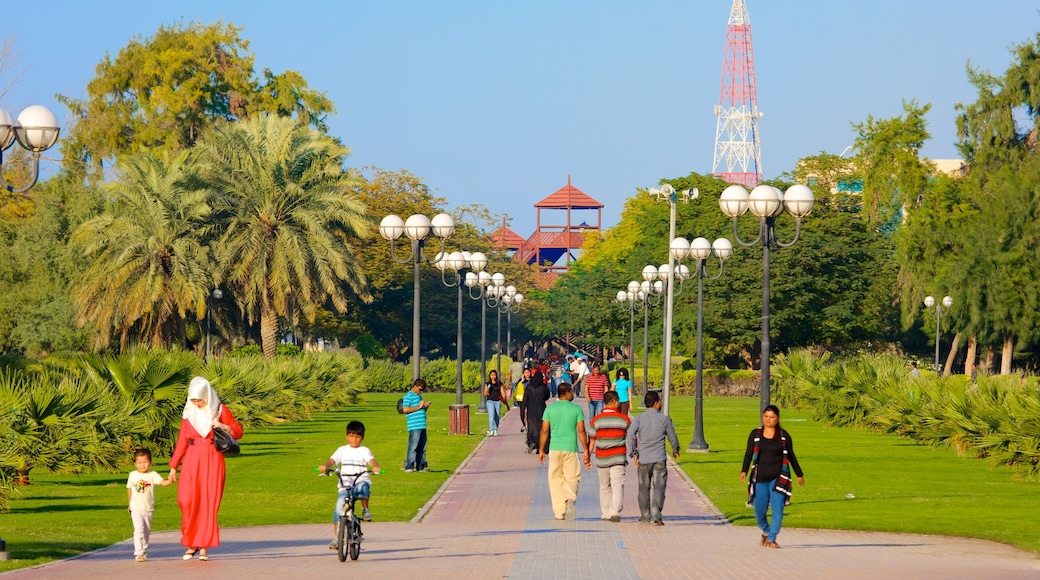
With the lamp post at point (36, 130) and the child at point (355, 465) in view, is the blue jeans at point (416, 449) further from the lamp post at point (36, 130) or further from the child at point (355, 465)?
the child at point (355, 465)

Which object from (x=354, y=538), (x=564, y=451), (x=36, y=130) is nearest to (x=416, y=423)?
(x=564, y=451)

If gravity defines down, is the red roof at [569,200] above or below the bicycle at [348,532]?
above

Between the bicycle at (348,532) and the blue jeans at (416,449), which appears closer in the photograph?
the bicycle at (348,532)

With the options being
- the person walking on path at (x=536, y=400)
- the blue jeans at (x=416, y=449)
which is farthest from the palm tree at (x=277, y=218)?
the blue jeans at (x=416, y=449)

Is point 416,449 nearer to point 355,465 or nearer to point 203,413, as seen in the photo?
point 355,465

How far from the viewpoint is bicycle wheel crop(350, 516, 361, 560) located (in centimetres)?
1294

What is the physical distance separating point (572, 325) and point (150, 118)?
2634cm

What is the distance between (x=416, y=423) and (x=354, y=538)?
9.48 meters

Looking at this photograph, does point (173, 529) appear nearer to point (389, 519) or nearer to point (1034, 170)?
point (389, 519)

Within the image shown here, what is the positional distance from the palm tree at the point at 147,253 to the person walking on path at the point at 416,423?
89.3 ft

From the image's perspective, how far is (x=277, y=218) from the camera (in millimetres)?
52156

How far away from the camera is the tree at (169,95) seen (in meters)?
63.7

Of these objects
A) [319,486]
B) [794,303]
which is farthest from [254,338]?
[319,486]

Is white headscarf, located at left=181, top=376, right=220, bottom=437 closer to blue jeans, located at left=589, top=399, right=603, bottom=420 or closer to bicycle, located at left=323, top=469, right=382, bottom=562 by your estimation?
bicycle, located at left=323, top=469, right=382, bottom=562
